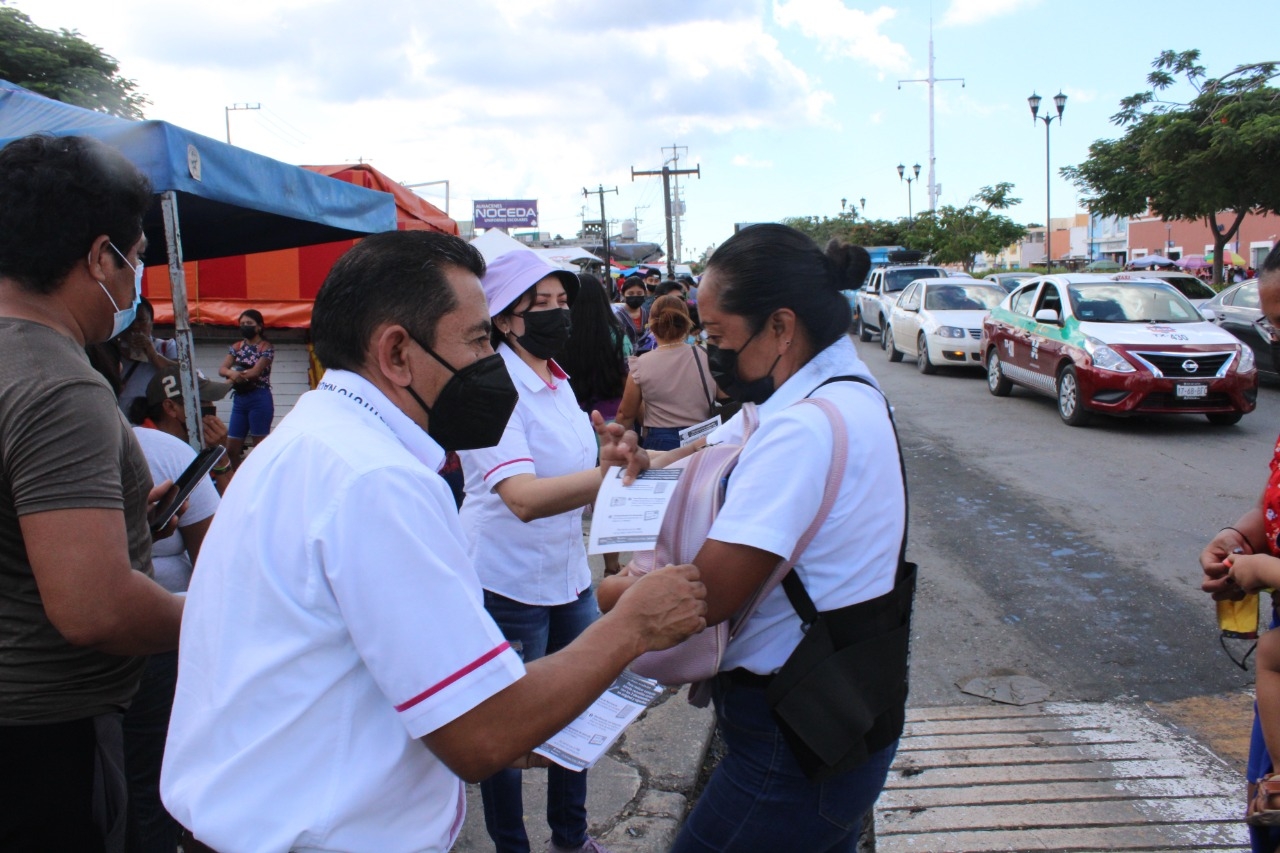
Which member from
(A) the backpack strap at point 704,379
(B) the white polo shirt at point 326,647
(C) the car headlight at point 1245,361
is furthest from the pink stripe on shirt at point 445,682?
(C) the car headlight at point 1245,361

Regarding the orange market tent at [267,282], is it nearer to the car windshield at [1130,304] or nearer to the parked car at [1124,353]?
the parked car at [1124,353]

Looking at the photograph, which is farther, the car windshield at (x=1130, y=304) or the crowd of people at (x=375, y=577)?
the car windshield at (x=1130, y=304)

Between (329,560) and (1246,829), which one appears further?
(1246,829)

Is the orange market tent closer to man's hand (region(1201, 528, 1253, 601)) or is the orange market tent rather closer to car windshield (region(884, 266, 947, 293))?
man's hand (region(1201, 528, 1253, 601))

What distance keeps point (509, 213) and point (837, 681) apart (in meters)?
75.6

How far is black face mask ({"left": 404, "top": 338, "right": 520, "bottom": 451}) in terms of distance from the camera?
156cm

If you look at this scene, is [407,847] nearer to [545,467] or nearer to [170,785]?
[170,785]

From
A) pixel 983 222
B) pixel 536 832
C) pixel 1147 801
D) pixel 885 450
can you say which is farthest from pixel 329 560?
pixel 983 222

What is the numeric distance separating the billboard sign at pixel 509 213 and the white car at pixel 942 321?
190ft

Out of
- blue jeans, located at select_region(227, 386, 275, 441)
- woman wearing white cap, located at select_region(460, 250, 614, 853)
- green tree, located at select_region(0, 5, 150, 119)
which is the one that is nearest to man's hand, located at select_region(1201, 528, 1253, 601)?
woman wearing white cap, located at select_region(460, 250, 614, 853)

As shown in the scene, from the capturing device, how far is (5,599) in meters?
1.74

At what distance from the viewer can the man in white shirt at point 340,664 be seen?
4.14 ft

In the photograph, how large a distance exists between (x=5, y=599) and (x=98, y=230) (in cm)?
75

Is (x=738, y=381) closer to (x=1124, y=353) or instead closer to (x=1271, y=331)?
(x=1271, y=331)
